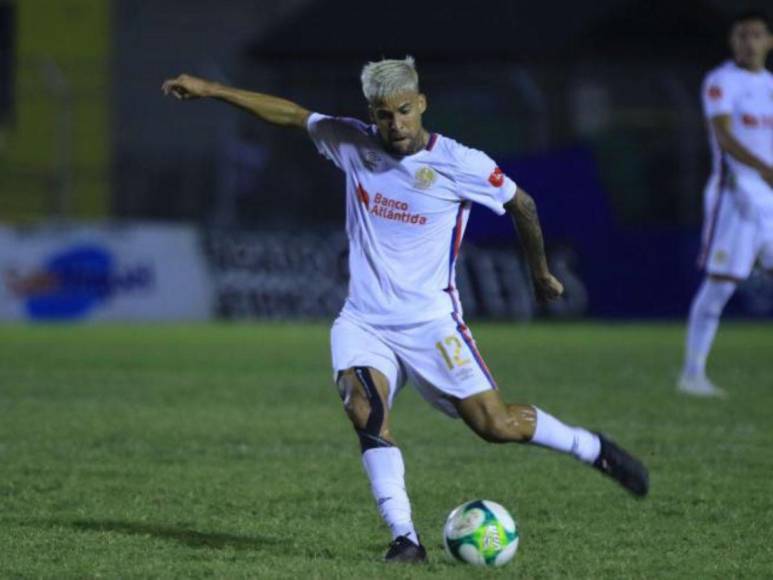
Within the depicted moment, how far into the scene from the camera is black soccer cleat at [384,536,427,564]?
20.6 feet

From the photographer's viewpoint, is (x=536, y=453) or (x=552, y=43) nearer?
(x=536, y=453)

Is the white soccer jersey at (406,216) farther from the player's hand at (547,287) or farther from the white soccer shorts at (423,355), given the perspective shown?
the player's hand at (547,287)

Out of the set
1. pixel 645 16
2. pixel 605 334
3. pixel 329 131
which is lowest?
pixel 605 334

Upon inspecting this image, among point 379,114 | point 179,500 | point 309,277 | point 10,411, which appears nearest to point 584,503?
point 179,500

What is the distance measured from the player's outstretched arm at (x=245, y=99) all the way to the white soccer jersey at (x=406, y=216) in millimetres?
258

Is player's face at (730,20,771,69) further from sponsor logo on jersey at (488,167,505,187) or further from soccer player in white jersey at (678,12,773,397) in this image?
sponsor logo on jersey at (488,167,505,187)

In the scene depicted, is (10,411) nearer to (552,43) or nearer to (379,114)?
(379,114)

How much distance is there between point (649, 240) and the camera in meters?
21.1

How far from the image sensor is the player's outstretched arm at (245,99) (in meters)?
6.80

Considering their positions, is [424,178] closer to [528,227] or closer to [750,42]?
[528,227]

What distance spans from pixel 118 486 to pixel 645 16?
19803 millimetres

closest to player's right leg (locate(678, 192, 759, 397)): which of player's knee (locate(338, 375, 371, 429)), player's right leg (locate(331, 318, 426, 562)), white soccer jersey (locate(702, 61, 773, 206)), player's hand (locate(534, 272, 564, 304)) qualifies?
white soccer jersey (locate(702, 61, 773, 206))

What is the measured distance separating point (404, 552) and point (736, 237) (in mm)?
6891

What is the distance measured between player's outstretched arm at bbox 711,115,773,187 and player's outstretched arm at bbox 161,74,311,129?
6.01 metres
